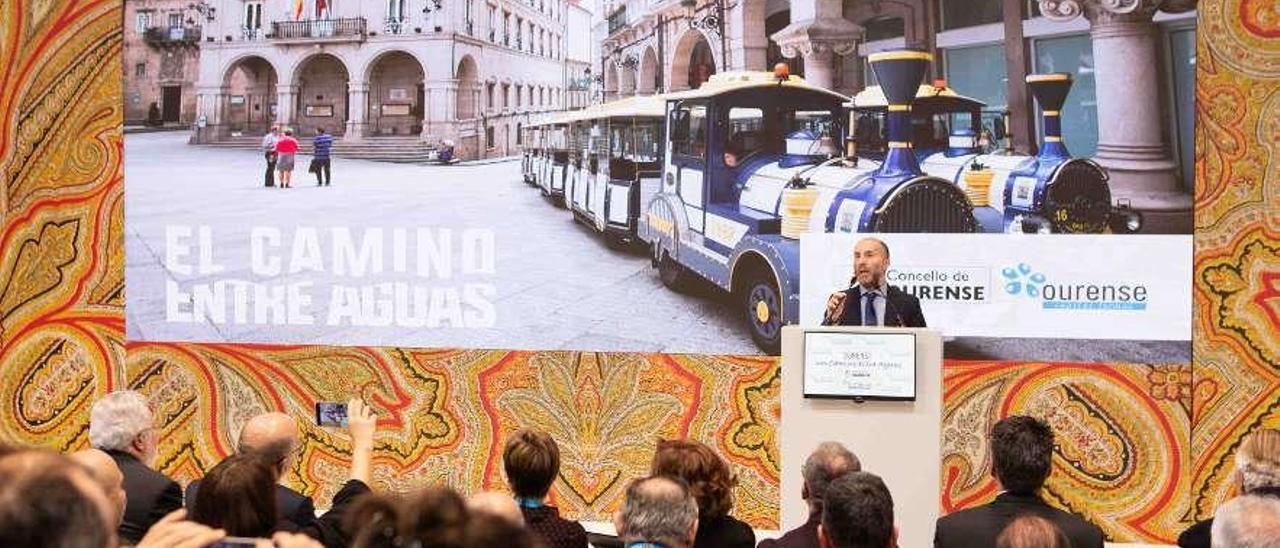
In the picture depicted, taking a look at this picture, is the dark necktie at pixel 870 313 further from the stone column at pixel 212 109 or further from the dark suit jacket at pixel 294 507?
the stone column at pixel 212 109

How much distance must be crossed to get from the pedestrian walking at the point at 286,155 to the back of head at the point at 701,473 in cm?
323

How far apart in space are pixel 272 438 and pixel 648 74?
2.90 meters

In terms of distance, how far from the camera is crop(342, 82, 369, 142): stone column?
18.4ft

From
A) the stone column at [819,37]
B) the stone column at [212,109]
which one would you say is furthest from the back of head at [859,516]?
the stone column at [212,109]

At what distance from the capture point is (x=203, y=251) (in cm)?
516

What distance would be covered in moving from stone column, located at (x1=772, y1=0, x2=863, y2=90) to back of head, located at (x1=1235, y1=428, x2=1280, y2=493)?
254 centimetres

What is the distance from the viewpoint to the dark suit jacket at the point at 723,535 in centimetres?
261

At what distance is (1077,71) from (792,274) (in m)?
1.41

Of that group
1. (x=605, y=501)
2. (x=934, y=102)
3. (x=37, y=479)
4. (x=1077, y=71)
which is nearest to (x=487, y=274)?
(x=605, y=501)

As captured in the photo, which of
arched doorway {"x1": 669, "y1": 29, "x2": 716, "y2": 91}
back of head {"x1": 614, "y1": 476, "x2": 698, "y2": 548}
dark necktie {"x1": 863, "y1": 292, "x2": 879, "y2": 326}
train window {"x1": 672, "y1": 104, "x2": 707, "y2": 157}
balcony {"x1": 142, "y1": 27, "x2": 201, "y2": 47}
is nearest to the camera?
back of head {"x1": 614, "y1": 476, "x2": 698, "y2": 548}

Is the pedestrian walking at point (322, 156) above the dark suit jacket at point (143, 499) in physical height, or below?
above

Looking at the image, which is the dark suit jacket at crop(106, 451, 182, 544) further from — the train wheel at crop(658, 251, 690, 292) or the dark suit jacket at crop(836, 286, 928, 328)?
the dark suit jacket at crop(836, 286, 928, 328)

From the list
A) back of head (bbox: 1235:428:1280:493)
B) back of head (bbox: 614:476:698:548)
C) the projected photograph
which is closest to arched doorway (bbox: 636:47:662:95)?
the projected photograph

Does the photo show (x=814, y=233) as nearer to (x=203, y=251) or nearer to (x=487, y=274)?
(x=487, y=274)
